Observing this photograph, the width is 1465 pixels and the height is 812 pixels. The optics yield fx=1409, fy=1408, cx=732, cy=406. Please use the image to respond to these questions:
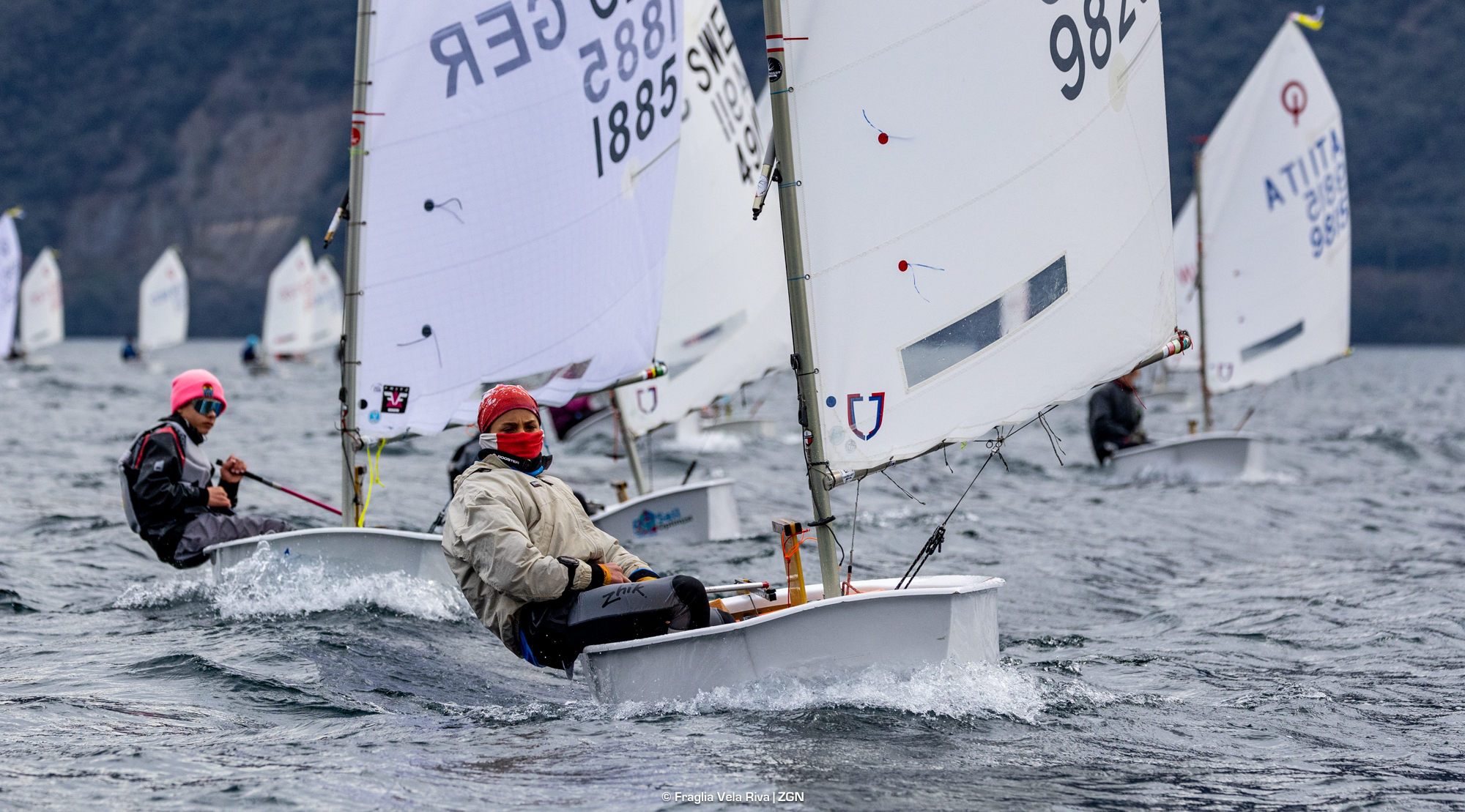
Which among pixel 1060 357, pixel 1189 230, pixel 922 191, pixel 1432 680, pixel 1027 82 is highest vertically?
pixel 1189 230

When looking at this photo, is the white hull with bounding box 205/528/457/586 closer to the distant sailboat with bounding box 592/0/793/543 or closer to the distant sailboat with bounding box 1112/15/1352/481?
the distant sailboat with bounding box 592/0/793/543

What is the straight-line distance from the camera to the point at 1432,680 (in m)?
5.68

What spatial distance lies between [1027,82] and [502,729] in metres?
3.02

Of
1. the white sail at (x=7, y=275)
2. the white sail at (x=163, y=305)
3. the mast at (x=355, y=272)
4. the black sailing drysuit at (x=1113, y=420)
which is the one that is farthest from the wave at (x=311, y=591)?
the white sail at (x=163, y=305)

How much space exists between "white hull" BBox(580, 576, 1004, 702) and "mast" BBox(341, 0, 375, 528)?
2.74 m

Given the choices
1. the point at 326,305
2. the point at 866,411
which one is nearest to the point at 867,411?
the point at 866,411

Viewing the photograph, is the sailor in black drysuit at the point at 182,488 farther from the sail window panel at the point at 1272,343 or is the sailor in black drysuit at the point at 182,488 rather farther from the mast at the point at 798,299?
the sail window panel at the point at 1272,343

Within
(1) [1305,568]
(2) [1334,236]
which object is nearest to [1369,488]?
(2) [1334,236]

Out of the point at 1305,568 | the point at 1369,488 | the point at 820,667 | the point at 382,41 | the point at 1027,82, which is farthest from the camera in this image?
the point at 1369,488

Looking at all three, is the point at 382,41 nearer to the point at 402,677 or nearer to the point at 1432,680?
the point at 402,677

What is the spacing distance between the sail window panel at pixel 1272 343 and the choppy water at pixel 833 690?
16.2 ft

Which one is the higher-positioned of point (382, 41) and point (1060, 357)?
point (382, 41)

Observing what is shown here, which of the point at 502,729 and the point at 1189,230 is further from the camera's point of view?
the point at 1189,230

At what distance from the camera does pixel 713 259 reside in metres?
10.8
